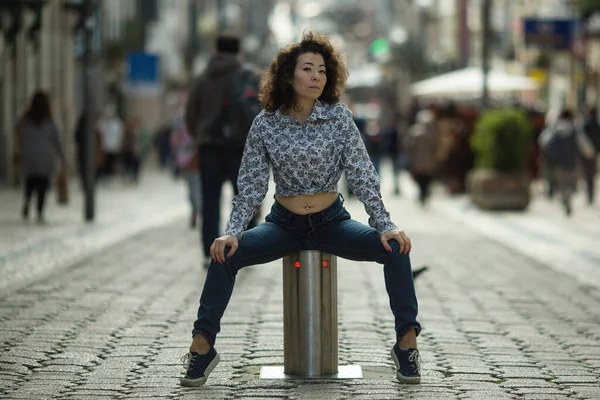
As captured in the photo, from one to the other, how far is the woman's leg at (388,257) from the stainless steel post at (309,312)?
10 cm

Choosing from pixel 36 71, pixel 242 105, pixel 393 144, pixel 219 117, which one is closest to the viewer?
pixel 242 105

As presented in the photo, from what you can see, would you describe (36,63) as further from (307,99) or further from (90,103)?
(307,99)

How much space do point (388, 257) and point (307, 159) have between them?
55cm

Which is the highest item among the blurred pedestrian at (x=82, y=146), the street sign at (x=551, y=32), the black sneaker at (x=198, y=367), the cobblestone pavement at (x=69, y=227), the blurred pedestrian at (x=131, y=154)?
the street sign at (x=551, y=32)

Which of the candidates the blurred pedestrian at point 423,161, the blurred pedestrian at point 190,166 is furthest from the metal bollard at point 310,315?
the blurred pedestrian at point 423,161

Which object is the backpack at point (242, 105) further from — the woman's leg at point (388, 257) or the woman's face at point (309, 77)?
the woman's leg at point (388, 257)

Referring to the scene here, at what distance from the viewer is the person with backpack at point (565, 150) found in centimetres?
2475

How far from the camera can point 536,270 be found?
14242 mm

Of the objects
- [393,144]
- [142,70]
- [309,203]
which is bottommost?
[393,144]

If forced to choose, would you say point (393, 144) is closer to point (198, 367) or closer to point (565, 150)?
point (565, 150)

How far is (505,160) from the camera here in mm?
25547

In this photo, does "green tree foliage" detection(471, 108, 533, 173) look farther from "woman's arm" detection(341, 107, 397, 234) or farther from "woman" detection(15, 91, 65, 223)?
"woman's arm" detection(341, 107, 397, 234)

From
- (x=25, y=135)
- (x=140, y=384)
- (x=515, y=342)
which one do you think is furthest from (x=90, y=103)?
(x=140, y=384)

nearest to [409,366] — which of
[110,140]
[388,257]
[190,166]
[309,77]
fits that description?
[388,257]
